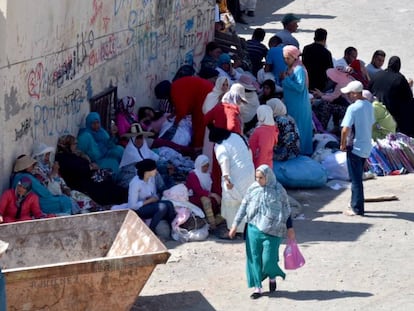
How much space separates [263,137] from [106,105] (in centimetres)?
283

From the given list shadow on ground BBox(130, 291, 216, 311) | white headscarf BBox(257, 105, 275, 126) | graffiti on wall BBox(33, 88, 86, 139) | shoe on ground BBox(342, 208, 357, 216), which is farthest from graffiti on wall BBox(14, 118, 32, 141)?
shoe on ground BBox(342, 208, 357, 216)

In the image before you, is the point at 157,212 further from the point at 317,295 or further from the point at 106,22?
the point at 106,22

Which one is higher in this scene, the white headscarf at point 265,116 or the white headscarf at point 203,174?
the white headscarf at point 265,116

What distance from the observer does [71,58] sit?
1352 centimetres

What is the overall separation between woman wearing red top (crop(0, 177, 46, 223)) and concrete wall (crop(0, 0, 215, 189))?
0.83ft

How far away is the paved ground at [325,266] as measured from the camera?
1070 centimetres

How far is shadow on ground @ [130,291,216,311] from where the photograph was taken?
10469mm

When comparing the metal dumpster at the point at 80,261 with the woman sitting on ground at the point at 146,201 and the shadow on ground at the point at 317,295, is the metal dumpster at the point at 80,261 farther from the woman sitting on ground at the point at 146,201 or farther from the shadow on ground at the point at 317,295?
the woman sitting on ground at the point at 146,201

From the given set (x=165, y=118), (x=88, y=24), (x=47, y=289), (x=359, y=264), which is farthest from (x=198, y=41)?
(x=47, y=289)

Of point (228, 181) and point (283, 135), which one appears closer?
point (228, 181)

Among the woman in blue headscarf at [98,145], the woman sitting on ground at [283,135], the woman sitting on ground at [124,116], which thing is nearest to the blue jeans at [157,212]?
the woman in blue headscarf at [98,145]

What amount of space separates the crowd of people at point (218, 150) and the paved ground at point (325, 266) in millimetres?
326

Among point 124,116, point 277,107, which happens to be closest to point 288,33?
point 277,107

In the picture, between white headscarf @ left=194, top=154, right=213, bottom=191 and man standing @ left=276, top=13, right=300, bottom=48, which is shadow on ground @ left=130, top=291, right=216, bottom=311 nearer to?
white headscarf @ left=194, top=154, right=213, bottom=191
